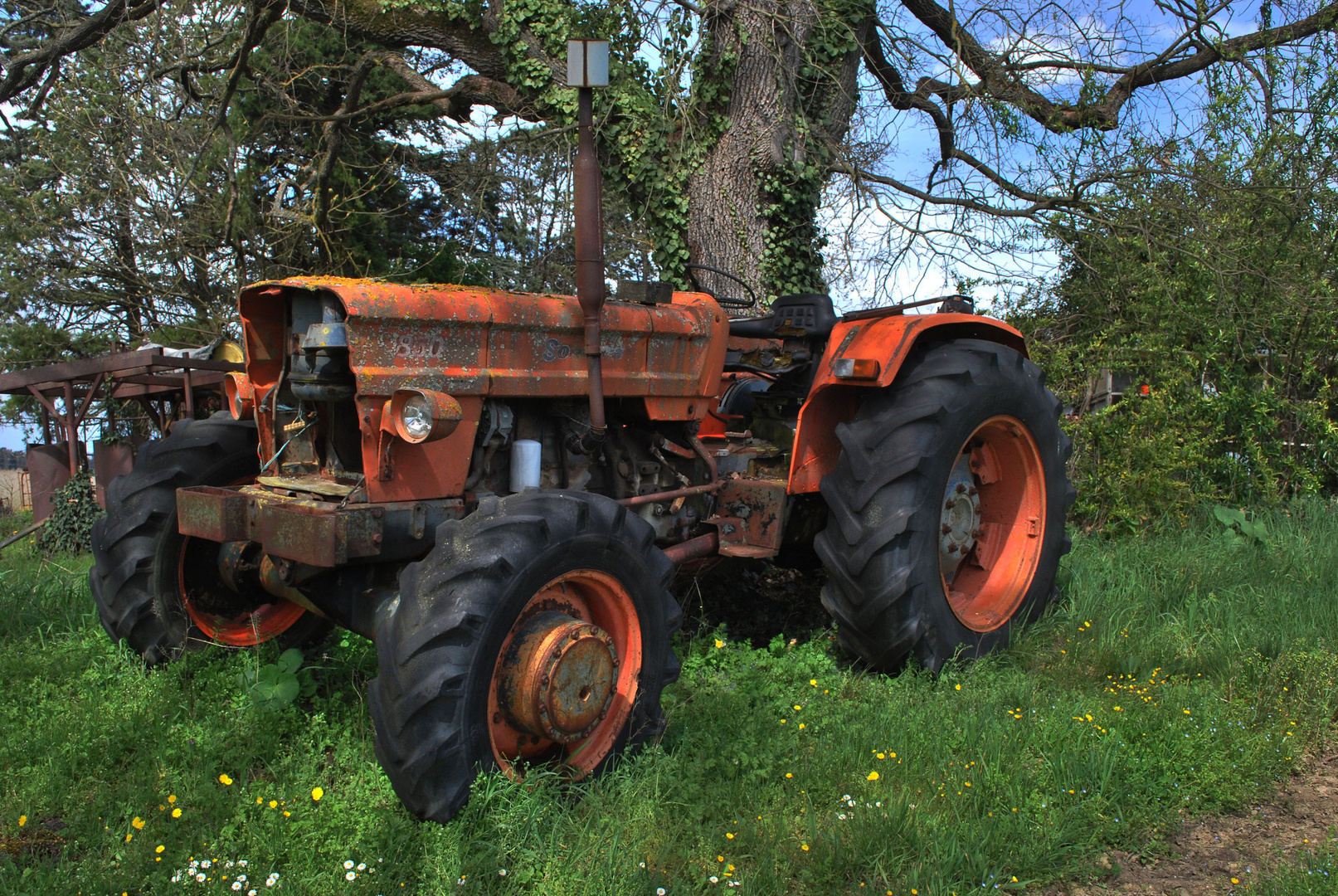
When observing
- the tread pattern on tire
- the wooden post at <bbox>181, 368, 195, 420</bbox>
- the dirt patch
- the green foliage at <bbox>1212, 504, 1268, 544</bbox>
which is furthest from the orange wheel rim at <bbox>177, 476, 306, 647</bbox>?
the wooden post at <bbox>181, 368, 195, 420</bbox>

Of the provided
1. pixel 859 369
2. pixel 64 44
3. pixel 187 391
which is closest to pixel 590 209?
pixel 859 369

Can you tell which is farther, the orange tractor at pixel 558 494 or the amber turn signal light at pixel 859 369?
the amber turn signal light at pixel 859 369

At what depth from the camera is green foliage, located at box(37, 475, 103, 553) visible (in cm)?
1045

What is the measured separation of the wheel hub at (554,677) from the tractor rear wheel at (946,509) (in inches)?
48.4

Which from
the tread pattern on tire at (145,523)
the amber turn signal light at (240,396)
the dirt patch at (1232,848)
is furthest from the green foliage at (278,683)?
the dirt patch at (1232,848)

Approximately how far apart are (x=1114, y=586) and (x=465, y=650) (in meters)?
3.59

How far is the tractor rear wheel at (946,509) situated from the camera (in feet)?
11.2

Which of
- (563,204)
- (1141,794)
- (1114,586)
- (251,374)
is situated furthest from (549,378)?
(563,204)

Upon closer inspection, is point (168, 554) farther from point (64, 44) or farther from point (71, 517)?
point (71, 517)

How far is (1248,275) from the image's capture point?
21.0 ft

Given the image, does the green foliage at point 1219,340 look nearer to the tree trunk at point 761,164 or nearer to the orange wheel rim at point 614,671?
the tree trunk at point 761,164

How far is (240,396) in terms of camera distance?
11.4 ft

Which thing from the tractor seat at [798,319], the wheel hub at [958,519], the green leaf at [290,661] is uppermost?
the tractor seat at [798,319]

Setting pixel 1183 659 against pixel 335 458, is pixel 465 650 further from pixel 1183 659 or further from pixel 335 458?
pixel 1183 659
